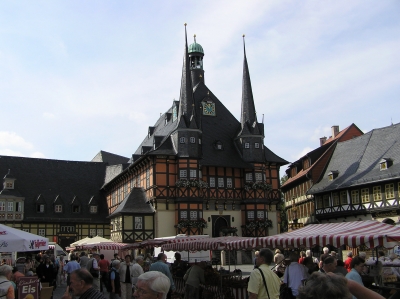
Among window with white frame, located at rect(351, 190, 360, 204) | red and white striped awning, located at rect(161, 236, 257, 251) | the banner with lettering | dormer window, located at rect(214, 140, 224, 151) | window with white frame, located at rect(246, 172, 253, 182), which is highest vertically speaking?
dormer window, located at rect(214, 140, 224, 151)

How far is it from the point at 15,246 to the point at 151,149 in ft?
113

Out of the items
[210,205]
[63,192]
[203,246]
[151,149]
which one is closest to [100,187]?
[63,192]

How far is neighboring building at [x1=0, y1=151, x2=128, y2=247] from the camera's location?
54.8 meters

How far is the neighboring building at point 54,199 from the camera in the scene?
5478cm

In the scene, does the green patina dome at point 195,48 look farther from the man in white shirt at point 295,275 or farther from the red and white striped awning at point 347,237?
the man in white shirt at point 295,275

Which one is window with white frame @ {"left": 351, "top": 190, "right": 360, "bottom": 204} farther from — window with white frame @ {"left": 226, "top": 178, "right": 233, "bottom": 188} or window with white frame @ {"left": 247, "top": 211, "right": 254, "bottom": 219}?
window with white frame @ {"left": 226, "top": 178, "right": 233, "bottom": 188}

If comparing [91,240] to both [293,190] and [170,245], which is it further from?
[293,190]

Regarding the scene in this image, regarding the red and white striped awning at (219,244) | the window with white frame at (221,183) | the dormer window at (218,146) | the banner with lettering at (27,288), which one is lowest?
the banner with lettering at (27,288)

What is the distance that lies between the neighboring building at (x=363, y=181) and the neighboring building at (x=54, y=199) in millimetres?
25264

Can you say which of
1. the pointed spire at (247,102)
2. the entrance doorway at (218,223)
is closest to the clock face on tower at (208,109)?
the pointed spire at (247,102)

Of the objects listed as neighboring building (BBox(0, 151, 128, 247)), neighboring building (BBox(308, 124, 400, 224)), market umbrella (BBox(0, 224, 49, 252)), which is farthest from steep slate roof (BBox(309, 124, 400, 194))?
market umbrella (BBox(0, 224, 49, 252))

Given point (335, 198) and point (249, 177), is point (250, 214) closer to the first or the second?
point (249, 177)

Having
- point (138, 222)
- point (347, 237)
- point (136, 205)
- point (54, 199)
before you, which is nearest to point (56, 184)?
point (54, 199)

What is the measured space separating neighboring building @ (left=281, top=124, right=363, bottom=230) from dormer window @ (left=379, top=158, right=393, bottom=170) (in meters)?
9.14
